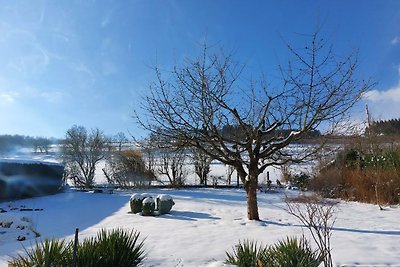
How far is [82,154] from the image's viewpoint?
85.6 feet

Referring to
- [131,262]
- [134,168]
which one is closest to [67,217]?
[131,262]

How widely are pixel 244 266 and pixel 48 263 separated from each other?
2.07 meters

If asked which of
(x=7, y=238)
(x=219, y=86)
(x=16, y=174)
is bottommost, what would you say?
(x=7, y=238)

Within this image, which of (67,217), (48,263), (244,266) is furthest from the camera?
(67,217)

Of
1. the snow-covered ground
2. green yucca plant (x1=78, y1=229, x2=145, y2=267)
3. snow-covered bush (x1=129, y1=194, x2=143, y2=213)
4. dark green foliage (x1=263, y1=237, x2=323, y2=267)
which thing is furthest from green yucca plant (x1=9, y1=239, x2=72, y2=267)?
snow-covered bush (x1=129, y1=194, x2=143, y2=213)

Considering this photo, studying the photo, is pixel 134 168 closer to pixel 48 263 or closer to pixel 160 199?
pixel 160 199

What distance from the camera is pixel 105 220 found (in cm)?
1013

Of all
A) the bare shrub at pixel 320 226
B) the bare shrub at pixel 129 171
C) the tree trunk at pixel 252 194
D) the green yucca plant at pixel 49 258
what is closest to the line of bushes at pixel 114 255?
the green yucca plant at pixel 49 258

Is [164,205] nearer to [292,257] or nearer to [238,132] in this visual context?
[238,132]

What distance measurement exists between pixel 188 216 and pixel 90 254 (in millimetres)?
7187

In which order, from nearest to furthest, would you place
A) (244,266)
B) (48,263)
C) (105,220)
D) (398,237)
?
Answer: (48,263) < (244,266) < (398,237) < (105,220)

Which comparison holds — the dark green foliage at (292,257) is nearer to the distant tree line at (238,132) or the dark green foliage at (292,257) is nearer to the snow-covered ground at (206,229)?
the snow-covered ground at (206,229)

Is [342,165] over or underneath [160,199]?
over

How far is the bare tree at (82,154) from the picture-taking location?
25.1 metres
